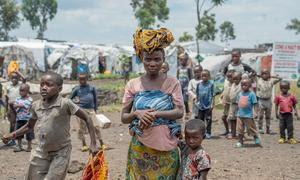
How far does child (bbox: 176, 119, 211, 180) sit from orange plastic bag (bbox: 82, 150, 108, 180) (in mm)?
684

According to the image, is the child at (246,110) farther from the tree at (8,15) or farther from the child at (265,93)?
the tree at (8,15)

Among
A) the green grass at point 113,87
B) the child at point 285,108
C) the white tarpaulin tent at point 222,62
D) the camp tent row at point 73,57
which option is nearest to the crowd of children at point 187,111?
the child at point 285,108

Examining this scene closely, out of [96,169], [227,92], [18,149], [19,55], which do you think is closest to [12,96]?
[18,149]

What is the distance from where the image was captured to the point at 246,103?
799 cm

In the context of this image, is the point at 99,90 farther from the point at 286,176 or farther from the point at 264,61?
the point at 286,176

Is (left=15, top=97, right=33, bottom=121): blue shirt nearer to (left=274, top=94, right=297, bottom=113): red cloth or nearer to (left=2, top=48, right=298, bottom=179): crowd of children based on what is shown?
(left=2, top=48, right=298, bottom=179): crowd of children

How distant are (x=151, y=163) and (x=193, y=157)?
339mm

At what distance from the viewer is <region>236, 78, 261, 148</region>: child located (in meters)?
7.97

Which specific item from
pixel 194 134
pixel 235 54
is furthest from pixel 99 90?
pixel 194 134

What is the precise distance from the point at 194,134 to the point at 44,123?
1485 mm

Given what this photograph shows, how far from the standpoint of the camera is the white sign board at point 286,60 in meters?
12.8

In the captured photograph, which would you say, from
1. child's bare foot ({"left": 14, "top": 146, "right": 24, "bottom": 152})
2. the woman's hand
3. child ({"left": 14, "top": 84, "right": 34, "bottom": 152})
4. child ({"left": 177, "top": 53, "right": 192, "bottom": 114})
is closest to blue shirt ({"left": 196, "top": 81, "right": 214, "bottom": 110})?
child ({"left": 177, "top": 53, "right": 192, "bottom": 114})

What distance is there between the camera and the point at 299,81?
12.2 metres

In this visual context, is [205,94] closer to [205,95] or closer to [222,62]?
[205,95]
